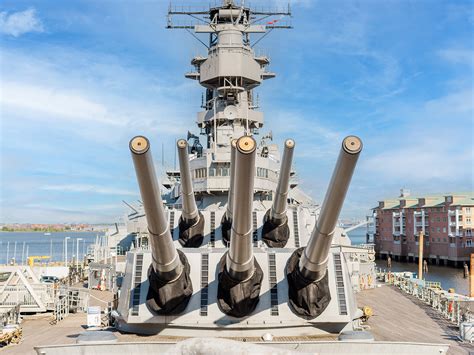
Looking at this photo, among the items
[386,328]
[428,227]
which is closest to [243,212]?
[386,328]

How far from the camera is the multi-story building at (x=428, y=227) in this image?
48.5 meters

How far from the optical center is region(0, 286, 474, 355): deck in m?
8.79

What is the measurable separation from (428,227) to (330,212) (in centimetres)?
5202

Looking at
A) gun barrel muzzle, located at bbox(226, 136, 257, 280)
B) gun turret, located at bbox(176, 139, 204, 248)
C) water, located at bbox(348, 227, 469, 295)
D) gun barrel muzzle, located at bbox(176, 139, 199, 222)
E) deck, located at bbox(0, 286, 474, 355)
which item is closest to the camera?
gun barrel muzzle, located at bbox(226, 136, 257, 280)

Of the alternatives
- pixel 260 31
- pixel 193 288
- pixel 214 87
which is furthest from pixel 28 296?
pixel 260 31

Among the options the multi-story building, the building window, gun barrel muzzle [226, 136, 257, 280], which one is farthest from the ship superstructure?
the multi-story building

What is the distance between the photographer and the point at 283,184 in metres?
10.9

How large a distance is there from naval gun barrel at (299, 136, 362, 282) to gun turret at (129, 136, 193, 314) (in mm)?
Result: 1848

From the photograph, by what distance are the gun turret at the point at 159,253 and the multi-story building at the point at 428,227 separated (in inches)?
1810

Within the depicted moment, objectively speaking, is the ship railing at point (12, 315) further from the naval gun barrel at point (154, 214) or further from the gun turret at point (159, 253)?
the naval gun barrel at point (154, 214)

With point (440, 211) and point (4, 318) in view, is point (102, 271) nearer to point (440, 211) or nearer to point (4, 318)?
point (4, 318)

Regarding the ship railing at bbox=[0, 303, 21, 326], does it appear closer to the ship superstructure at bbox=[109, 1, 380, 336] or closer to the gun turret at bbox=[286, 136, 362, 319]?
the ship superstructure at bbox=[109, 1, 380, 336]

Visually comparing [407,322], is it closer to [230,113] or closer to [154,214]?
[154,214]

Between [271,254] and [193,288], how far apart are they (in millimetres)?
1447
